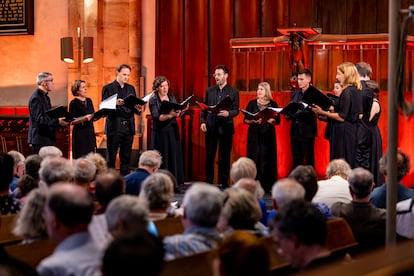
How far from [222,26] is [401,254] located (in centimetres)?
871

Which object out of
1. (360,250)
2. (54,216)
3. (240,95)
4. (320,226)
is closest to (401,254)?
(320,226)

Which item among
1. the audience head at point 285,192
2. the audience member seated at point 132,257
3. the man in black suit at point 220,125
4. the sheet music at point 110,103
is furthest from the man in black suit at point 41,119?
the audience member seated at point 132,257

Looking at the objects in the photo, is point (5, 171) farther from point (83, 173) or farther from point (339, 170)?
point (339, 170)

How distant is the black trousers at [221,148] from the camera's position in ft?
28.9

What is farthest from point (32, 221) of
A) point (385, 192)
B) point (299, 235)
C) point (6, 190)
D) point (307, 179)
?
point (385, 192)

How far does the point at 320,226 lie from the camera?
113 inches

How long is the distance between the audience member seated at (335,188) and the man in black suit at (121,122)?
349 centimetres

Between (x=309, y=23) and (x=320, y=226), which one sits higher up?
(x=309, y=23)

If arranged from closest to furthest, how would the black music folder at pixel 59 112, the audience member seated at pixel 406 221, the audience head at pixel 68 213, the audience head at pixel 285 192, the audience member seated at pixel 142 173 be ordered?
the audience head at pixel 68 213 → the audience head at pixel 285 192 → the audience member seated at pixel 406 221 → the audience member seated at pixel 142 173 → the black music folder at pixel 59 112

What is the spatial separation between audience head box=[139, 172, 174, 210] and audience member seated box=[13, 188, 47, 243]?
2.31 ft

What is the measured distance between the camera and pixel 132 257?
2.12 m

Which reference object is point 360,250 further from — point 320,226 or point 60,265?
point 60,265

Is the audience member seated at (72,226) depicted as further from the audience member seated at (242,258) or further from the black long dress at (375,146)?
the black long dress at (375,146)

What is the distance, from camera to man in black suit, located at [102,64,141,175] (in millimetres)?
8695
